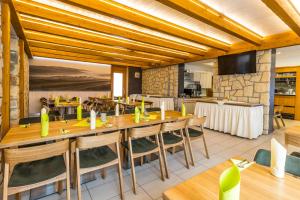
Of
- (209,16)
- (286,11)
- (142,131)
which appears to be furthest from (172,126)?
(286,11)

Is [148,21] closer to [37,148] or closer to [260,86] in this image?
[37,148]

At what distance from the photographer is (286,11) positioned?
233cm

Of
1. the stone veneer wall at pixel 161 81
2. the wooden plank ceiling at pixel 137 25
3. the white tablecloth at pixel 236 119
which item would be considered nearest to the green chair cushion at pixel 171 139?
the wooden plank ceiling at pixel 137 25

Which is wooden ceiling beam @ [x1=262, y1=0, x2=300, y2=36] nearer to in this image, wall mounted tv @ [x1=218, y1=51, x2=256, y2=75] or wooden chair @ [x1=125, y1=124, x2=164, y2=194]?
wall mounted tv @ [x1=218, y1=51, x2=256, y2=75]

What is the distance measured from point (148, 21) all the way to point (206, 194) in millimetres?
2931

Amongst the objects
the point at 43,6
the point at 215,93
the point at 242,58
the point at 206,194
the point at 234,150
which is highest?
the point at 43,6

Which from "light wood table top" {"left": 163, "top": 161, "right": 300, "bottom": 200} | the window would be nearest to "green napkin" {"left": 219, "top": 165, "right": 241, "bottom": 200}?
"light wood table top" {"left": 163, "top": 161, "right": 300, "bottom": 200}

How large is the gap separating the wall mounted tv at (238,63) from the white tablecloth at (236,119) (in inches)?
47.0

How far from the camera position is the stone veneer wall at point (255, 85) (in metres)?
4.33

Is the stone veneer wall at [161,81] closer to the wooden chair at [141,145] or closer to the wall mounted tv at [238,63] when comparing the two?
the wall mounted tv at [238,63]

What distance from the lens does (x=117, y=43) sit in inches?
173

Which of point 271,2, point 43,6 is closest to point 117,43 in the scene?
point 43,6

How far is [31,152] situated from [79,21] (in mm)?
2608

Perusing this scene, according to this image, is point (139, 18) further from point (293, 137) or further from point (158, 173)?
point (293, 137)
